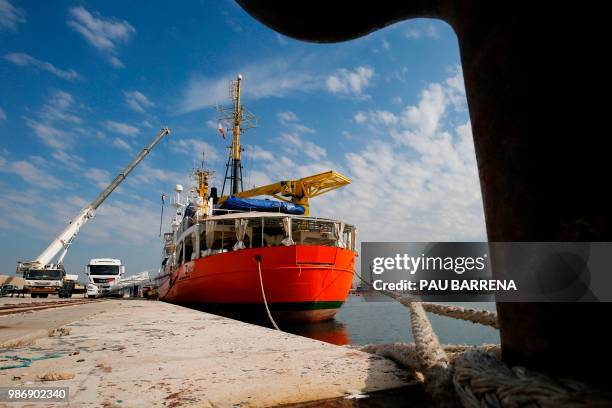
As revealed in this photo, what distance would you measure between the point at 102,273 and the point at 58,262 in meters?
3.60

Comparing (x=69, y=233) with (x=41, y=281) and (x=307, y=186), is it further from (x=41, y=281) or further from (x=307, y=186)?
(x=307, y=186)

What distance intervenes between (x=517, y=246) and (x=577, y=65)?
1.39 feet

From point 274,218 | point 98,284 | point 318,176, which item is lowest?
point 98,284

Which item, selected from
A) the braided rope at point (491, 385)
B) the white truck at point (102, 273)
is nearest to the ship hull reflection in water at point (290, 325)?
the braided rope at point (491, 385)

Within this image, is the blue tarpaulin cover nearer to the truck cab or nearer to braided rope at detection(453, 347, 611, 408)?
braided rope at detection(453, 347, 611, 408)

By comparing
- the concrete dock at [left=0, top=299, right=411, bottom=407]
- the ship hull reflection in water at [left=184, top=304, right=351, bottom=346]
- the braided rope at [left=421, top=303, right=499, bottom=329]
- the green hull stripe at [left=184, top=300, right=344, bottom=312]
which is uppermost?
the braided rope at [left=421, top=303, right=499, bottom=329]

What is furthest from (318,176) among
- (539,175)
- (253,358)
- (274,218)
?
(539,175)

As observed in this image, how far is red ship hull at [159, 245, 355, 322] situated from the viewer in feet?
33.4

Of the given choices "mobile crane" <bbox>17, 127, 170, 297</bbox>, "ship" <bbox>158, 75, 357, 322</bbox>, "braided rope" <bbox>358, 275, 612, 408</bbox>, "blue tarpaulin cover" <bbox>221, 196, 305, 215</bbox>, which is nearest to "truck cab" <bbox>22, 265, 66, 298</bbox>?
"mobile crane" <bbox>17, 127, 170, 297</bbox>

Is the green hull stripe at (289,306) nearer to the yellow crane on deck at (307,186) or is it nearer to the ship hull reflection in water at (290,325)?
the ship hull reflection in water at (290,325)

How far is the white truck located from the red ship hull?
2209cm

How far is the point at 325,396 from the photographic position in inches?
49.5

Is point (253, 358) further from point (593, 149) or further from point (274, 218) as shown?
point (274, 218)

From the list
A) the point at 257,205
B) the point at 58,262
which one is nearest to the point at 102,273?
the point at 58,262
